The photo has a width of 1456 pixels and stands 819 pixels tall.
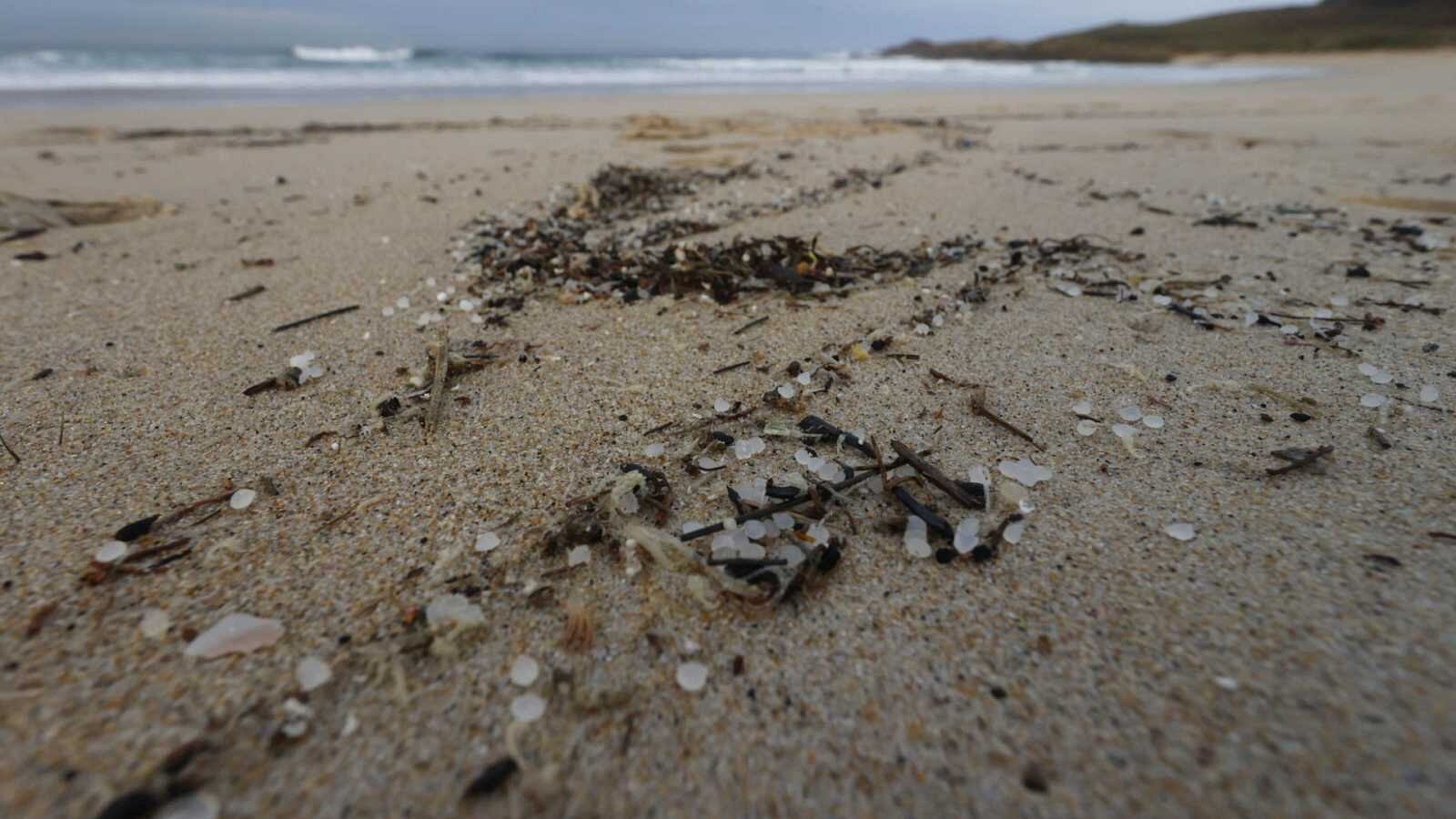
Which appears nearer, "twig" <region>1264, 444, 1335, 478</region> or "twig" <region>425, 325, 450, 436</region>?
"twig" <region>1264, 444, 1335, 478</region>

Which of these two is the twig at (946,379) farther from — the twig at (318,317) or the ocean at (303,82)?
the ocean at (303,82)

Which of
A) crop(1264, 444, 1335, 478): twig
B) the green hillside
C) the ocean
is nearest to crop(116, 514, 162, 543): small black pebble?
crop(1264, 444, 1335, 478): twig

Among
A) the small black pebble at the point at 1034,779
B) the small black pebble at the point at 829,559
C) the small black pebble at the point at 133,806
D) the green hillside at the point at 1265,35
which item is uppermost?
the green hillside at the point at 1265,35

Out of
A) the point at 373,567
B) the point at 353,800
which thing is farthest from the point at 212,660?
the point at 353,800

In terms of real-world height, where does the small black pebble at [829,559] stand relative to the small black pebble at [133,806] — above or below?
above

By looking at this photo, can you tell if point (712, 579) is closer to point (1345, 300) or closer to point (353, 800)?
point (353, 800)

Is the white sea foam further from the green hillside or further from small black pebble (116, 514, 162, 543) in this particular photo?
the green hillside

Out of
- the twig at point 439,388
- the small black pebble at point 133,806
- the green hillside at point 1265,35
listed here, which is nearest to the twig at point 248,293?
the twig at point 439,388
